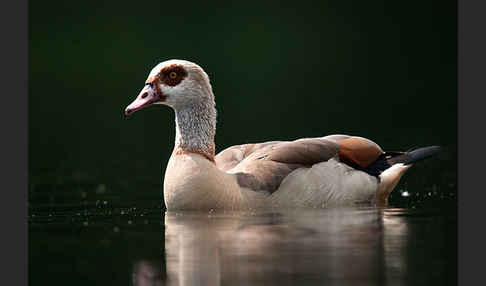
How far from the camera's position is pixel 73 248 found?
10047 mm

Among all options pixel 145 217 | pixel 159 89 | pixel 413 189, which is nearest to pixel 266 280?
pixel 145 217

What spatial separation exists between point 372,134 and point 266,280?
13.8m

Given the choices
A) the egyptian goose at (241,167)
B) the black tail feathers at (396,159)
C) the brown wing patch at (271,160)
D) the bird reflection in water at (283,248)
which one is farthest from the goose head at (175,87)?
the black tail feathers at (396,159)

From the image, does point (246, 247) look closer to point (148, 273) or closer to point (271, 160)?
point (148, 273)

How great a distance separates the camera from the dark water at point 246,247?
27.8 feet

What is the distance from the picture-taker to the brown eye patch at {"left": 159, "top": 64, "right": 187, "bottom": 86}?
42.5 ft

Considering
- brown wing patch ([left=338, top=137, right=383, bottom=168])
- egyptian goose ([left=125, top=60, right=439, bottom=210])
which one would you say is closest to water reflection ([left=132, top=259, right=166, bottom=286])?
egyptian goose ([left=125, top=60, right=439, bottom=210])

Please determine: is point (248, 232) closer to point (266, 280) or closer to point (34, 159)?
point (266, 280)

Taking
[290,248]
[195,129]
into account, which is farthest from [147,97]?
[290,248]

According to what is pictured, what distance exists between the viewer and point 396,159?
14445mm

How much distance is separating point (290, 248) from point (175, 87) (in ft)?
13.1

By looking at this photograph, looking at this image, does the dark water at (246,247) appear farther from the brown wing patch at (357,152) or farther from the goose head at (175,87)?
the goose head at (175,87)

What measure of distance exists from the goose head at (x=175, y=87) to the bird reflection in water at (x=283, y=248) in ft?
5.11

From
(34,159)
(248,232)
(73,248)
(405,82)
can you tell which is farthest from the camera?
(405,82)
